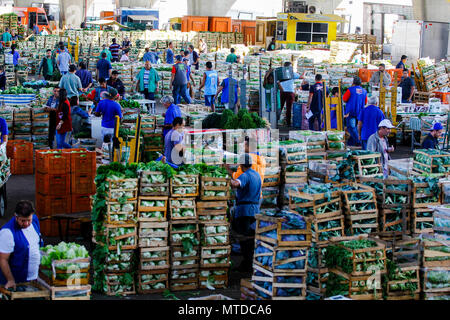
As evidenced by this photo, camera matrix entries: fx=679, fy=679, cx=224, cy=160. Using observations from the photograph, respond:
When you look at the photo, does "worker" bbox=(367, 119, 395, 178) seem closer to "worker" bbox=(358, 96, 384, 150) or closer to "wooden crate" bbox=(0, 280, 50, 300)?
"worker" bbox=(358, 96, 384, 150)

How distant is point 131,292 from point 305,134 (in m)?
5.70

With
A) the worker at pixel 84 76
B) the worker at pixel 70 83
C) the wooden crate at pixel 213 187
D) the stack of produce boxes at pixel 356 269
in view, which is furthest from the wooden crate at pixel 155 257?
the worker at pixel 84 76

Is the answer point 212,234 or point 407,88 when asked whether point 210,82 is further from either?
point 212,234

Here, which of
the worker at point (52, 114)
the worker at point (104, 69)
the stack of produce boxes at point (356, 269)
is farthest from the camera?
the worker at point (104, 69)

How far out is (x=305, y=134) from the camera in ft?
45.4

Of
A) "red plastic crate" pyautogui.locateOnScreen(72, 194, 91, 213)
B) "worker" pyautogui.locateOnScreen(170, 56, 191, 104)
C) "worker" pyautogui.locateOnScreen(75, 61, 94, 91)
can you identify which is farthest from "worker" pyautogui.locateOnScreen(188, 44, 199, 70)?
"red plastic crate" pyautogui.locateOnScreen(72, 194, 91, 213)

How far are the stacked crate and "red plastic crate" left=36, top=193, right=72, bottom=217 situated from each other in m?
4.78

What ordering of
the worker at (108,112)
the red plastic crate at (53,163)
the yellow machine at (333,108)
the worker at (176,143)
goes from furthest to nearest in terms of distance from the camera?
the yellow machine at (333,108), the worker at (108,112), the worker at (176,143), the red plastic crate at (53,163)

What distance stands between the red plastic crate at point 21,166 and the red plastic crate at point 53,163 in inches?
190

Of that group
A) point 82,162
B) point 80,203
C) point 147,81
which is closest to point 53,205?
point 80,203

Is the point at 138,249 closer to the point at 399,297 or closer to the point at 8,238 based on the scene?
the point at 8,238

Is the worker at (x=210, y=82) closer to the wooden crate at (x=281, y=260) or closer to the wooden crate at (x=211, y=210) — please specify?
the wooden crate at (x=211, y=210)

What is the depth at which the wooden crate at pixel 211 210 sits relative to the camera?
9844 mm

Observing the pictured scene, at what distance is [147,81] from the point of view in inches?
966
